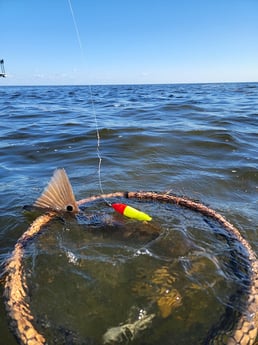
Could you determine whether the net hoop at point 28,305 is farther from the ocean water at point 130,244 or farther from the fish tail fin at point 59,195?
the fish tail fin at point 59,195

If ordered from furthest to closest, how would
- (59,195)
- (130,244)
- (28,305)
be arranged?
(59,195), (130,244), (28,305)

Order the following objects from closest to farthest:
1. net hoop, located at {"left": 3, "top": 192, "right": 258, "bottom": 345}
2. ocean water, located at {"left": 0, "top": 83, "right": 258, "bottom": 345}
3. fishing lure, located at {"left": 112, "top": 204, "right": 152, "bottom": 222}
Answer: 1. net hoop, located at {"left": 3, "top": 192, "right": 258, "bottom": 345}
2. ocean water, located at {"left": 0, "top": 83, "right": 258, "bottom": 345}
3. fishing lure, located at {"left": 112, "top": 204, "right": 152, "bottom": 222}

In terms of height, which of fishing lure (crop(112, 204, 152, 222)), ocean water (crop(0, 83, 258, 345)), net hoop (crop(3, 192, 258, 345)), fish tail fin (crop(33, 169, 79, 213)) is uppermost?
fish tail fin (crop(33, 169, 79, 213))

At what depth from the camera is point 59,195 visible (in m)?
4.49

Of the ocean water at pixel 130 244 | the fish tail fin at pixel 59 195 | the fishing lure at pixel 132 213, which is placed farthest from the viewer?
the fishing lure at pixel 132 213

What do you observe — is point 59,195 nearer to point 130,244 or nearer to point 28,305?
point 130,244

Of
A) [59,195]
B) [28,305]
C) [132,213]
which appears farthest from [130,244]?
[28,305]

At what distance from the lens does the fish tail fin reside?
4387 mm

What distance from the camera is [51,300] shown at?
325 cm

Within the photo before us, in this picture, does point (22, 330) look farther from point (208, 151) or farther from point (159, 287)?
point (208, 151)

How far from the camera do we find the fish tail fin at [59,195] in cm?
439

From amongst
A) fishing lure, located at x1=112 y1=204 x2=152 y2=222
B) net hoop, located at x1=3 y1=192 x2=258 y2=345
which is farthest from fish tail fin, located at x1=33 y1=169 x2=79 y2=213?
fishing lure, located at x1=112 y1=204 x2=152 y2=222

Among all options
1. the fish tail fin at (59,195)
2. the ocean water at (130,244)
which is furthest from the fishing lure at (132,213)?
the fish tail fin at (59,195)

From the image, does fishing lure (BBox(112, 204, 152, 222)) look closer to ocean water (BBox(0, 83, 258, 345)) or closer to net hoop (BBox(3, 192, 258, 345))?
ocean water (BBox(0, 83, 258, 345))
